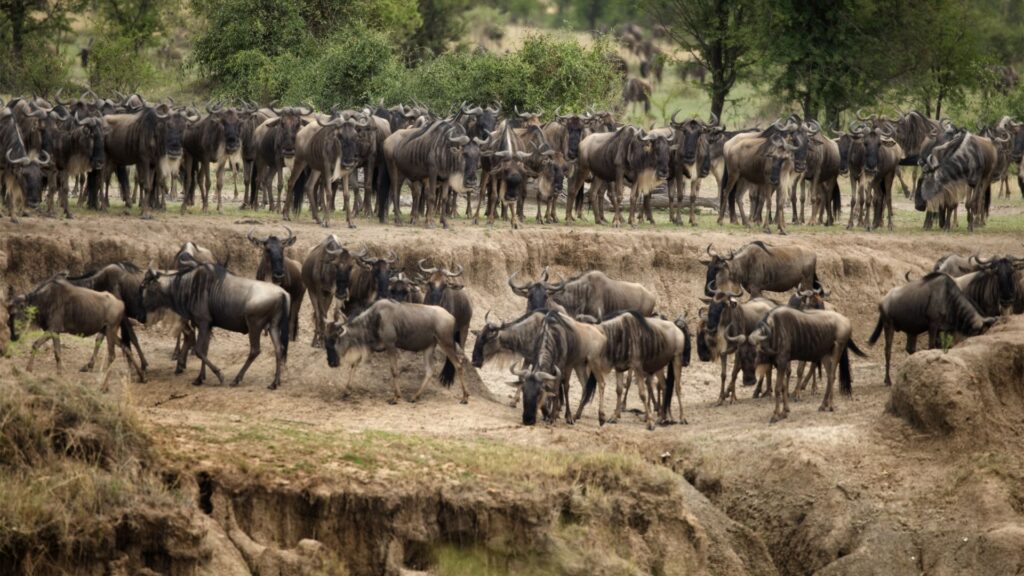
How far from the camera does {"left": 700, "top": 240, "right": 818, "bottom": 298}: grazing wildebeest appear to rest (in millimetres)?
24797

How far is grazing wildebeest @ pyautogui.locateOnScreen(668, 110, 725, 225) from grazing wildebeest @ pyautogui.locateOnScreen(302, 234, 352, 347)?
9.16 meters

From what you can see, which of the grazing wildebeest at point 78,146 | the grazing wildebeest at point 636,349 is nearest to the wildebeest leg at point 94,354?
the grazing wildebeest at point 636,349

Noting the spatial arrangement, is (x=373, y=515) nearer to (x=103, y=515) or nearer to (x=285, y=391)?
(x=103, y=515)

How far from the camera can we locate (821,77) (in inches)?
1532

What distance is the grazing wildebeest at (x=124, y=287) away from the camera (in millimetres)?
20500

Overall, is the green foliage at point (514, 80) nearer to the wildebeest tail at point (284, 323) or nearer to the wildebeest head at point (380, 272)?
the wildebeest head at point (380, 272)

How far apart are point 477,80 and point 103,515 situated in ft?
76.1

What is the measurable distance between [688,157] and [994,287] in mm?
8644

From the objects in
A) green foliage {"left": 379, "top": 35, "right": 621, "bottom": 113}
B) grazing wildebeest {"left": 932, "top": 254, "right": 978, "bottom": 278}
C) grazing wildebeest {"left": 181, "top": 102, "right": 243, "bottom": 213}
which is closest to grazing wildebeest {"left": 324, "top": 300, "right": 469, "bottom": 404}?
grazing wildebeest {"left": 181, "top": 102, "right": 243, "bottom": 213}

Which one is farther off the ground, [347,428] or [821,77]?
[821,77]

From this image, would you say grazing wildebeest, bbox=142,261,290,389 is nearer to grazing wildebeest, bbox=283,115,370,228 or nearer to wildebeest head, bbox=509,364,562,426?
wildebeest head, bbox=509,364,562,426

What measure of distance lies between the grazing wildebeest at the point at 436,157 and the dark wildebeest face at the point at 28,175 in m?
5.57

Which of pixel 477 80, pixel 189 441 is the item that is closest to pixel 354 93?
pixel 477 80

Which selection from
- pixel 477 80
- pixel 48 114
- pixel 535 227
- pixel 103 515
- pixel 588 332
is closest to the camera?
pixel 103 515
